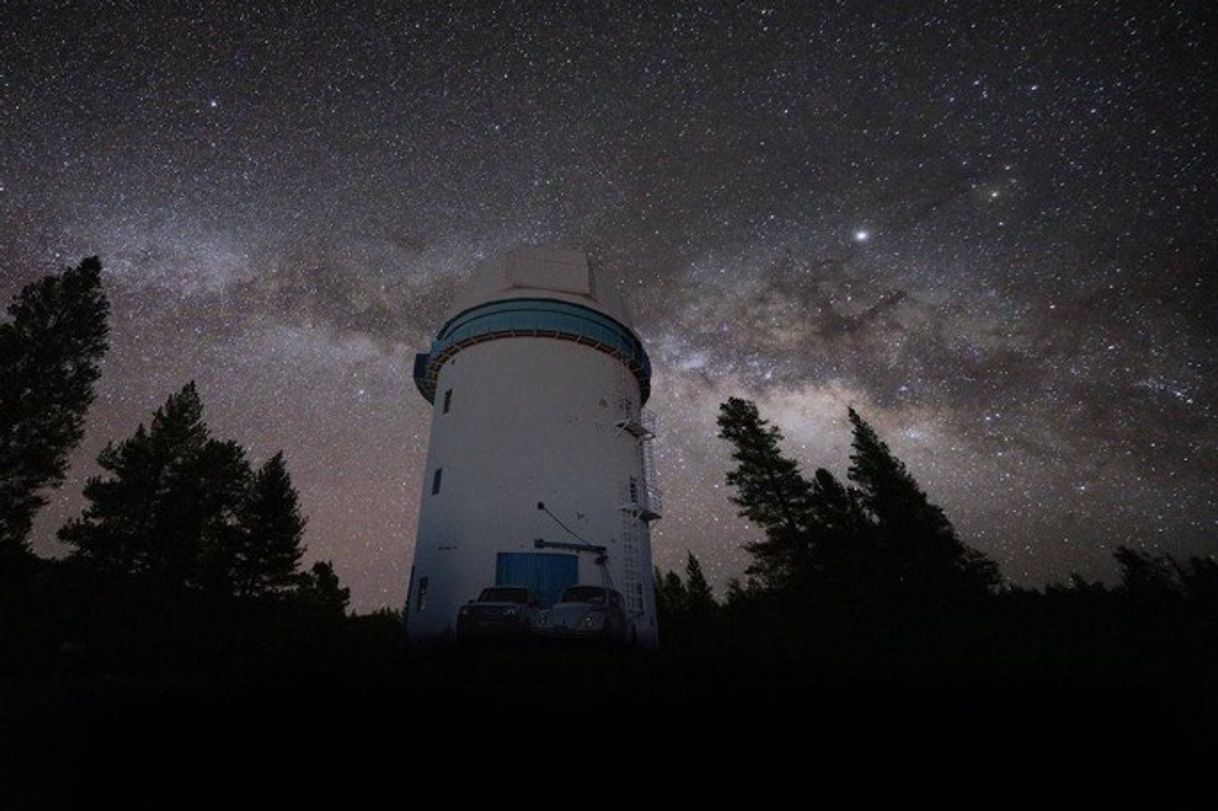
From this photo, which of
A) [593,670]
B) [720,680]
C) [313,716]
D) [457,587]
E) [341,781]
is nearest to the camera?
[341,781]

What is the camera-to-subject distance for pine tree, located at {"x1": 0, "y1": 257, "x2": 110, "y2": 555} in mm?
18391

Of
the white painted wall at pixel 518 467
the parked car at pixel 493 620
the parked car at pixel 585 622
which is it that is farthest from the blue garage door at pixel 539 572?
the parked car at pixel 493 620

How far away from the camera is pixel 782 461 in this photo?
3097 cm

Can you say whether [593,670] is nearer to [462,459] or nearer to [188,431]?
[462,459]

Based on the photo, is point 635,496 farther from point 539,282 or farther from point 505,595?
point 539,282

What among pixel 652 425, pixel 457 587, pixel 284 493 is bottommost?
pixel 457 587

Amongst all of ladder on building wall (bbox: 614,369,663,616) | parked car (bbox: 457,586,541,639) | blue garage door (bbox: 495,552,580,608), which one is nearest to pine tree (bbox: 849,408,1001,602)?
ladder on building wall (bbox: 614,369,663,616)

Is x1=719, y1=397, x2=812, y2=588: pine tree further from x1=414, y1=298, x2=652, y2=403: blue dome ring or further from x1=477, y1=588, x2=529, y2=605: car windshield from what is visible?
x1=477, y1=588, x2=529, y2=605: car windshield

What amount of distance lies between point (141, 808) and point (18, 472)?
75.3 ft

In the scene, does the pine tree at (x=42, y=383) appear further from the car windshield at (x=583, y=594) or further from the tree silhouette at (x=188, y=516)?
the car windshield at (x=583, y=594)

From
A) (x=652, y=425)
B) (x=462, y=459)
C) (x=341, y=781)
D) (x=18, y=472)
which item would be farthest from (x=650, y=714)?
(x=18, y=472)

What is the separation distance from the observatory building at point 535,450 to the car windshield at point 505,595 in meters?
2.58

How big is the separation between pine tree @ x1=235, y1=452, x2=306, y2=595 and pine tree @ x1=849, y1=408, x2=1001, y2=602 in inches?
1431

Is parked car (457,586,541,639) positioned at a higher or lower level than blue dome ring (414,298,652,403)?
lower
